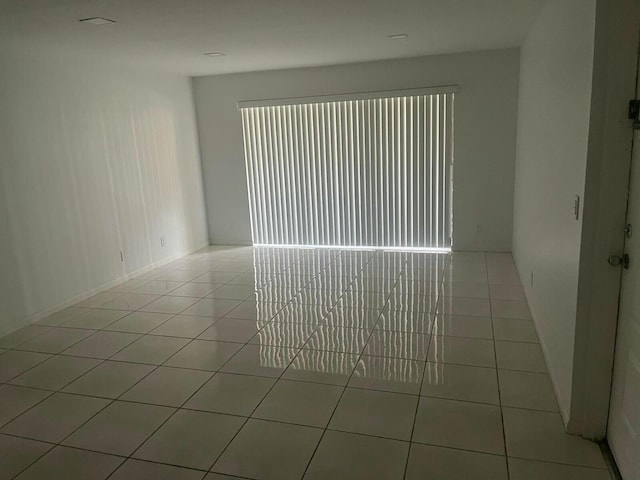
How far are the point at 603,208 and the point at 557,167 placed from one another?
0.83 metres

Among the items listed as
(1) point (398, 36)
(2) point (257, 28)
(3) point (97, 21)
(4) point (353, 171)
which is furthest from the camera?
(4) point (353, 171)

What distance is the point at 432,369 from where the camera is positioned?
114 inches

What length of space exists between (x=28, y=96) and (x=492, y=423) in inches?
174

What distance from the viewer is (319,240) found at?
6.46 m

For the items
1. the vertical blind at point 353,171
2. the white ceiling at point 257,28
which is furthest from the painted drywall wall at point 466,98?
the white ceiling at point 257,28

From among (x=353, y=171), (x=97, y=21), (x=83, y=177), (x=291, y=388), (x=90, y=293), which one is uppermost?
(x=97, y=21)

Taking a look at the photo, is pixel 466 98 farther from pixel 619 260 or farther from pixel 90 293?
pixel 90 293

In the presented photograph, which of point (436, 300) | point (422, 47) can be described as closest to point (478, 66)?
point (422, 47)

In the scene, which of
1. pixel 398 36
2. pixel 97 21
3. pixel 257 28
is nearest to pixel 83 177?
pixel 97 21

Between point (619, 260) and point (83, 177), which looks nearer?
point (619, 260)

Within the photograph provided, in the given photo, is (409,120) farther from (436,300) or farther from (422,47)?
(436,300)

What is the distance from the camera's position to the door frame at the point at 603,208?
6.06 feet

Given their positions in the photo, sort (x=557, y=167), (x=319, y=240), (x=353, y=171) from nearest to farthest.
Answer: (x=557, y=167) → (x=353, y=171) → (x=319, y=240)

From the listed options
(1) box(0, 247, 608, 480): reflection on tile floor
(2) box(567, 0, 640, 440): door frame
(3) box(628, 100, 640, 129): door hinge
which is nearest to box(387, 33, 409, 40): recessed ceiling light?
(1) box(0, 247, 608, 480): reflection on tile floor
